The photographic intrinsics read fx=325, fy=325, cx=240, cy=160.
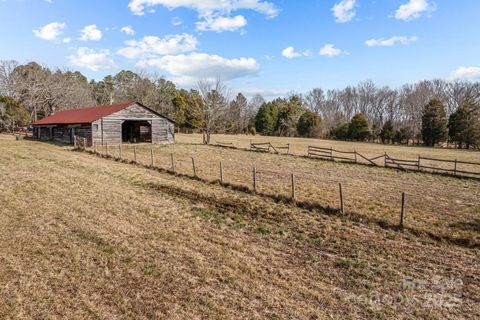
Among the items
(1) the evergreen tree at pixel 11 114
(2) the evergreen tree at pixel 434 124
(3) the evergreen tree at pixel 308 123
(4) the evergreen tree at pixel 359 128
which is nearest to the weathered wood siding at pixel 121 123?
(1) the evergreen tree at pixel 11 114

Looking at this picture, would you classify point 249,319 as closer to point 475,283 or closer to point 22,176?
point 475,283

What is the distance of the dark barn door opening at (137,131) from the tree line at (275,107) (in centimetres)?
729

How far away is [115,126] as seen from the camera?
37156mm

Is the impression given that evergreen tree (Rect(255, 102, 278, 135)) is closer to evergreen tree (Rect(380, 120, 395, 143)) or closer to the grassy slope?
evergreen tree (Rect(380, 120, 395, 143))

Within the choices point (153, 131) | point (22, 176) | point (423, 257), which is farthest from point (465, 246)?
point (153, 131)

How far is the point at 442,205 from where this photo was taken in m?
13.7

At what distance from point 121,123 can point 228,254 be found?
33078 mm

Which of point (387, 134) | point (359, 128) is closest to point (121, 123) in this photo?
point (359, 128)

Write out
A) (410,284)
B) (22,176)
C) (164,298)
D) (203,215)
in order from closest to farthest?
(164,298), (410,284), (203,215), (22,176)

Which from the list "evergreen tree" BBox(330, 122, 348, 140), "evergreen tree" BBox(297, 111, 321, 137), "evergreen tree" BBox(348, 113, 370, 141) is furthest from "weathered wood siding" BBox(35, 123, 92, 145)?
"evergreen tree" BBox(297, 111, 321, 137)

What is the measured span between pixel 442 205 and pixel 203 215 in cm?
1009

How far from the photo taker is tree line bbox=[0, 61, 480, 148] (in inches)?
→ 2217

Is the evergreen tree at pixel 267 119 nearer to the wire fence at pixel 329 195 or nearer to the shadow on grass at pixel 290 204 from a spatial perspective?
the wire fence at pixel 329 195

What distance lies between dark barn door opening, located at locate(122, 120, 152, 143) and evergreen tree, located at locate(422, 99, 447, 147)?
5104 cm
